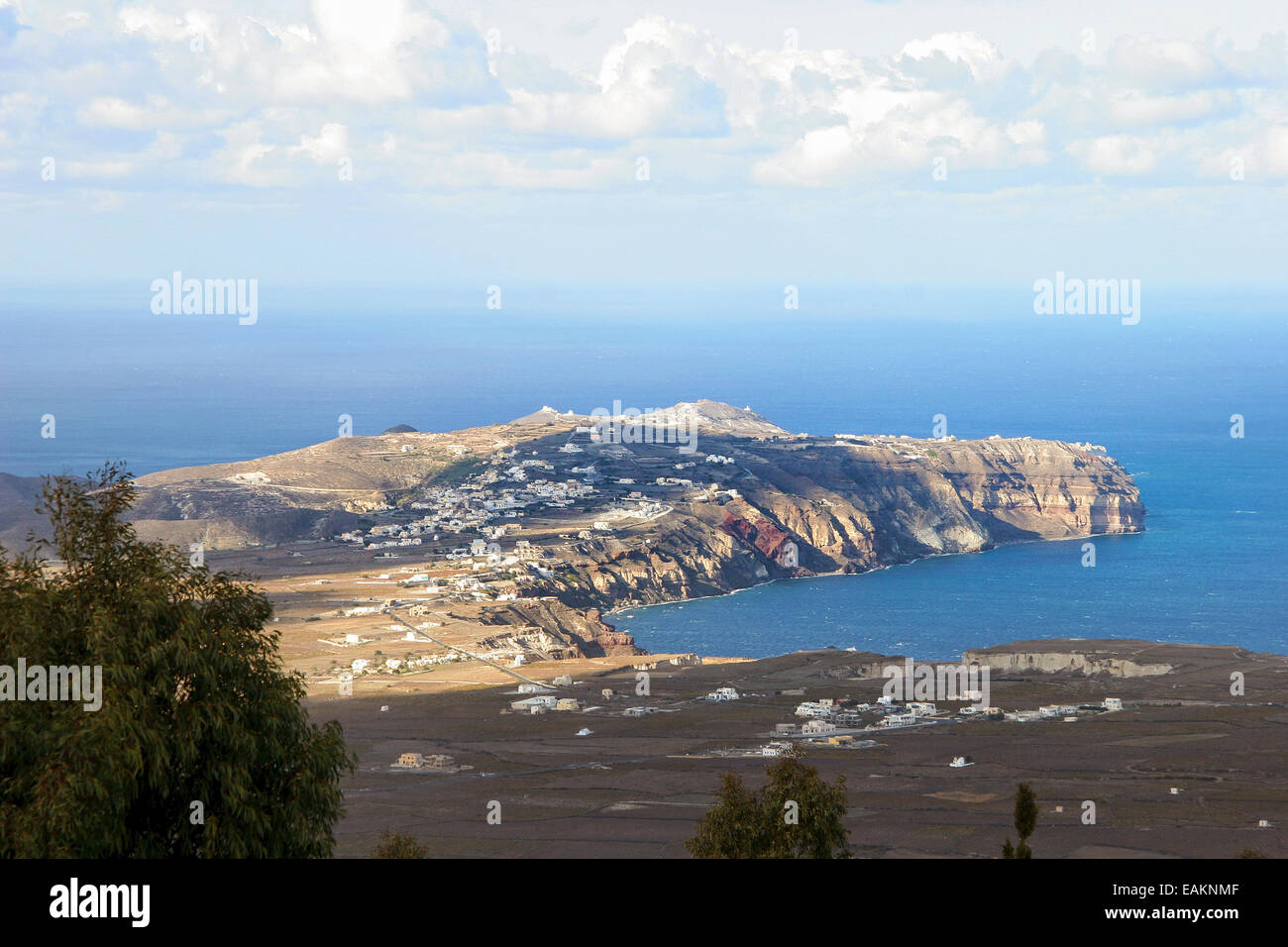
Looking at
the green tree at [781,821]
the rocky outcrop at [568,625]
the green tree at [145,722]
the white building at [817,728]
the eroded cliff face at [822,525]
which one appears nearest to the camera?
the green tree at [145,722]

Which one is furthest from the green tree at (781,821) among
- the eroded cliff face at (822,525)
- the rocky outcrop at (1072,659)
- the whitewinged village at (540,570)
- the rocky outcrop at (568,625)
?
the eroded cliff face at (822,525)

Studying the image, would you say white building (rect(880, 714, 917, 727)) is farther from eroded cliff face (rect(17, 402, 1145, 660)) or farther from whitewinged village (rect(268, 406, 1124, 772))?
eroded cliff face (rect(17, 402, 1145, 660))

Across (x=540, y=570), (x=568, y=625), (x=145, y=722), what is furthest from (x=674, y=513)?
(x=145, y=722)

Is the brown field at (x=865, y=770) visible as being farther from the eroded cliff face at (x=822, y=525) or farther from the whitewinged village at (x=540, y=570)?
the eroded cliff face at (x=822, y=525)

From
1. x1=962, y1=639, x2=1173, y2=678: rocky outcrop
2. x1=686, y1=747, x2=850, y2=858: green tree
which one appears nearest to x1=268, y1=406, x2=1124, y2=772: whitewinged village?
x1=962, y1=639, x2=1173, y2=678: rocky outcrop

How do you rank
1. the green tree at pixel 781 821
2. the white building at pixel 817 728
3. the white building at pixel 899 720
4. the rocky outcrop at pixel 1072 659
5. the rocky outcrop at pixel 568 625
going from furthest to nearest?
the rocky outcrop at pixel 568 625
the rocky outcrop at pixel 1072 659
the white building at pixel 899 720
the white building at pixel 817 728
the green tree at pixel 781 821
